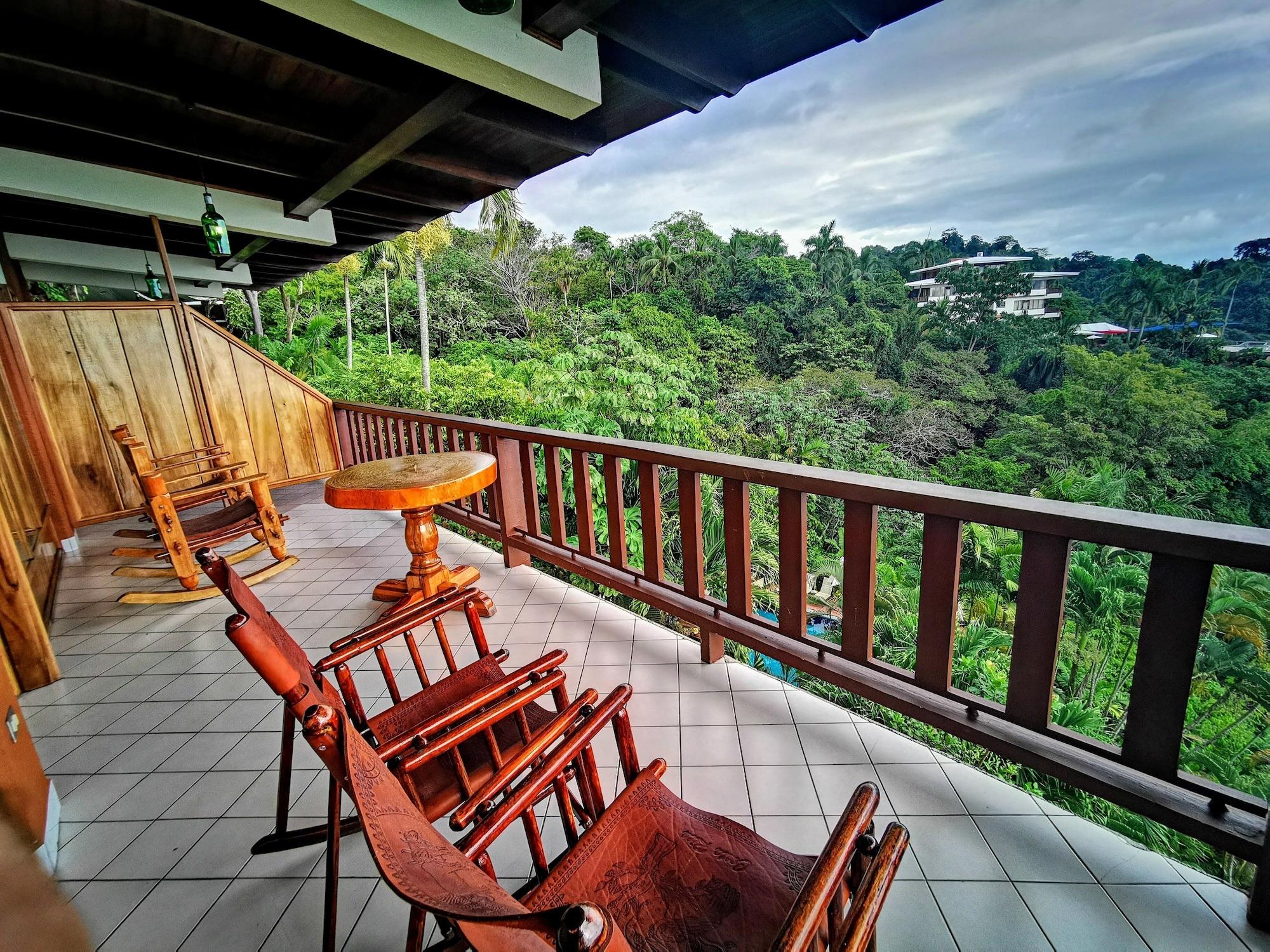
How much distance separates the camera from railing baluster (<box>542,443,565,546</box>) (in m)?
2.62

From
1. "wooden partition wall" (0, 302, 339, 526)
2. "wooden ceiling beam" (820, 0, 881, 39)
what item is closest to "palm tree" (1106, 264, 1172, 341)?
"wooden ceiling beam" (820, 0, 881, 39)

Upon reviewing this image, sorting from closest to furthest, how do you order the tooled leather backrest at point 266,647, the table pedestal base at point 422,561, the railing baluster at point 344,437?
1. the tooled leather backrest at point 266,647
2. the table pedestal base at point 422,561
3. the railing baluster at point 344,437

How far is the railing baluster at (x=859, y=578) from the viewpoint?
1566 mm

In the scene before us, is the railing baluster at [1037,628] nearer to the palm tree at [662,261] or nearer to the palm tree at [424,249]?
the palm tree at [424,249]

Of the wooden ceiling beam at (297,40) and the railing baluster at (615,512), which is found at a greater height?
the wooden ceiling beam at (297,40)

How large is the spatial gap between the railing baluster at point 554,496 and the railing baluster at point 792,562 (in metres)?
1.19

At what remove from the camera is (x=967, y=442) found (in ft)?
51.9

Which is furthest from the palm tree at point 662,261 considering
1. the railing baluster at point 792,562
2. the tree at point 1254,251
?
the tree at point 1254,251

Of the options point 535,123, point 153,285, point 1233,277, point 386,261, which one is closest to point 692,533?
point 535,123

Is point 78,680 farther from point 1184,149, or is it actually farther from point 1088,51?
point 1184,149

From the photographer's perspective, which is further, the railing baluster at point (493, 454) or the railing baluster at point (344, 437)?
the railing baluster at point (344, 437)

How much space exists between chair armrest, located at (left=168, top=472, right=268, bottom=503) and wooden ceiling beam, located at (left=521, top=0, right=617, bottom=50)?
8.97 ft

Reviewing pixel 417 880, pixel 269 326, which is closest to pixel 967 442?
pixel 417 880

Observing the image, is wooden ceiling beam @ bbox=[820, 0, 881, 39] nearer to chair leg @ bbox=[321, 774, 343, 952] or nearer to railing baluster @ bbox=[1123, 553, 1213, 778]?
railing baluster @ bbox=[1123, 553, 1213, 778]
